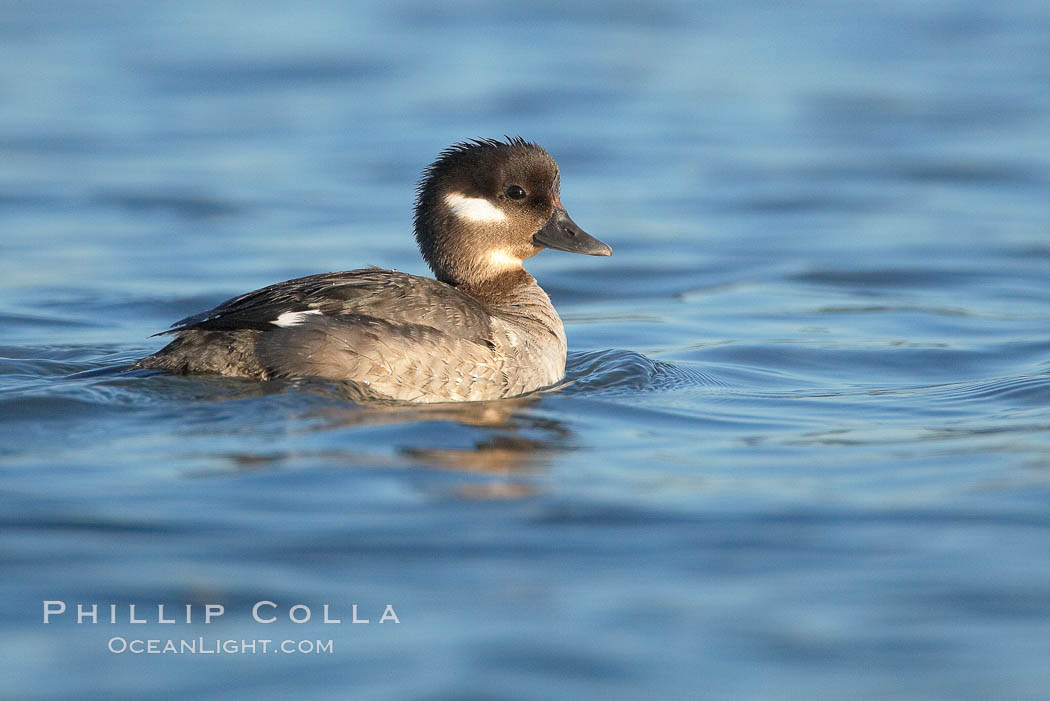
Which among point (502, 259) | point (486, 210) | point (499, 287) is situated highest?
point (486, 210)

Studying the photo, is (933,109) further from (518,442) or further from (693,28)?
(518,442)

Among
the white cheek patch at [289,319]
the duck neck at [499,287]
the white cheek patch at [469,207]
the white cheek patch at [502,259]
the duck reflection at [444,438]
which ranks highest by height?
the white cheek patch at [469,207]

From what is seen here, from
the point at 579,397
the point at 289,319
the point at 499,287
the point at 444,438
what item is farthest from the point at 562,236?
the point at 444,438

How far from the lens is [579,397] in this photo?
786 centimetres

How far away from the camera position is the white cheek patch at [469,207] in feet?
26.9

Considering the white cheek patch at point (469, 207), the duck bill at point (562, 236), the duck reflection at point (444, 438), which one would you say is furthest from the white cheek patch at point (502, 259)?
the duck reflection at point (444, 438)

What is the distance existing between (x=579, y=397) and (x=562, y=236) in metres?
1.20

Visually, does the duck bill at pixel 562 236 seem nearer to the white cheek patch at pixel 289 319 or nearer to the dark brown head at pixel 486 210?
the dark brown head at pixel 486 210

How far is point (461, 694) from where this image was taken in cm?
439

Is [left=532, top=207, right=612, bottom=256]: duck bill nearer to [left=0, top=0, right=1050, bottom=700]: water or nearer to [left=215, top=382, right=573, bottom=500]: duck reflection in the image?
[left=0, top=0, right=1050, bottom=700]: water

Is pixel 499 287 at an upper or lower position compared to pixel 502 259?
lower

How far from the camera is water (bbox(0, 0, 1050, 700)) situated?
475 centimetres

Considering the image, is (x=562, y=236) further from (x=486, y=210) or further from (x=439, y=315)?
(x=439, y=315)

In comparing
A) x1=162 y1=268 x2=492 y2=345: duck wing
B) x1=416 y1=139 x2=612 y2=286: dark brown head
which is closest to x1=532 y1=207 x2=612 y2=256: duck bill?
x1=416 y1=139 x2=612 y2=286: dark brown head
